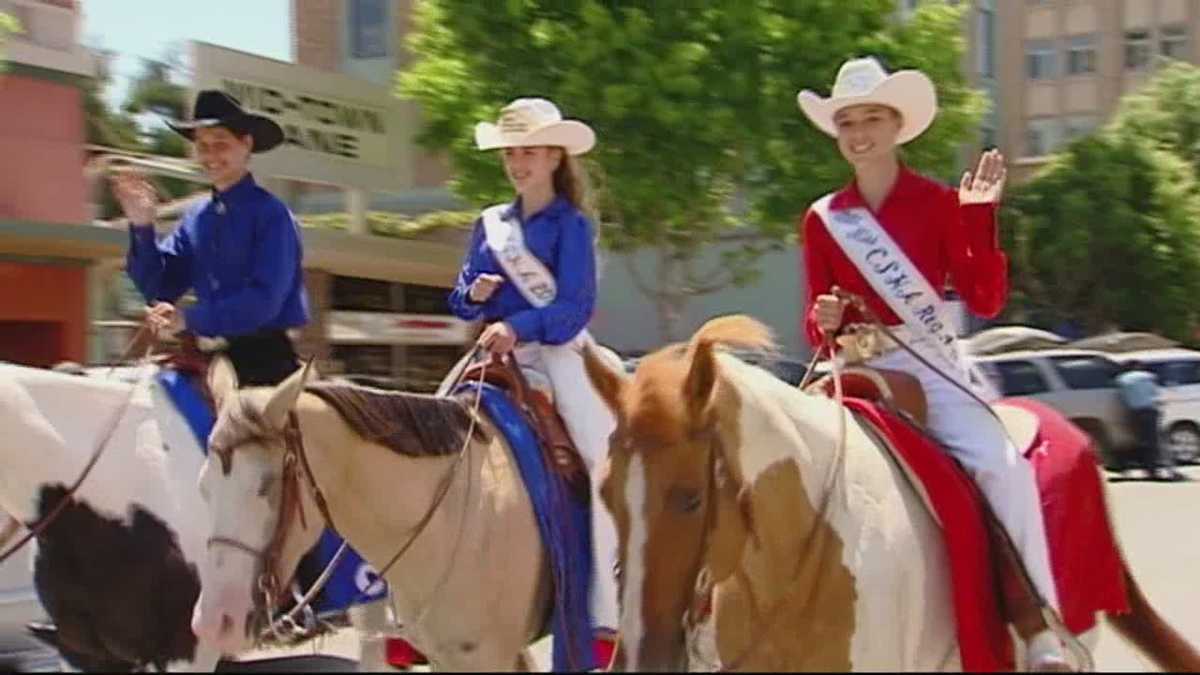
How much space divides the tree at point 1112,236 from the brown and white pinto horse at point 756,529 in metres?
30.6

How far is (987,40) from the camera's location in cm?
4212

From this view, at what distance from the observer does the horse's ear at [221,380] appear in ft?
18.1

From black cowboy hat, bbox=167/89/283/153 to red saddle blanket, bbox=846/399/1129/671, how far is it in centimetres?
260

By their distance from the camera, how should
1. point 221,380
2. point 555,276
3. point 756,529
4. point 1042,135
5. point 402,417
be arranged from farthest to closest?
point 1042,135, point 555,276, point 221,380, point 402,417, point 756,529

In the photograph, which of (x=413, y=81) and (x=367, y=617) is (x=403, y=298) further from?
(x=367, y=617)

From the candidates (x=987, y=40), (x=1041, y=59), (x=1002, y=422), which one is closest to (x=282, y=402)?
(x=1002, y=422)

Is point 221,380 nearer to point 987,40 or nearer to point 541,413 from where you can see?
point 541,413

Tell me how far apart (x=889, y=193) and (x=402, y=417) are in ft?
5.66

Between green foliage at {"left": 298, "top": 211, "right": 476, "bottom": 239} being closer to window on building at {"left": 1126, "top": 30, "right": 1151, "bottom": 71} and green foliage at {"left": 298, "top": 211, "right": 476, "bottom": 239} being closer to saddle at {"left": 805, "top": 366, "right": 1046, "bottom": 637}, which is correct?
saddle at {"left": 805, "top": 366, "right": 1046, "bottom": 637}

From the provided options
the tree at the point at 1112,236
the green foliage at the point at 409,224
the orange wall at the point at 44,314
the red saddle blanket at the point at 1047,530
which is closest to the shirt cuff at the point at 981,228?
the red saddle blanket at the point at 1047,530

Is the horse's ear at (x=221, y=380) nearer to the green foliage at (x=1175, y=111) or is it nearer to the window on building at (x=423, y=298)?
the window on building at (x=423, y=298)

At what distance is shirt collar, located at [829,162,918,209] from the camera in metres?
5.16

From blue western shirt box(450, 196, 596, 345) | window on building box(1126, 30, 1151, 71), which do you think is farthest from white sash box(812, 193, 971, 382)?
window on building box(1126, 30, 1151, 71)

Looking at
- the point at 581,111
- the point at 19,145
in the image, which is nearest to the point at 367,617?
the point at 19,145
